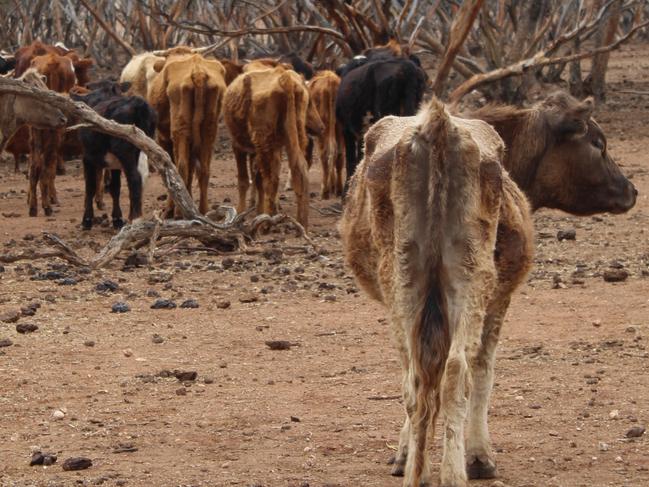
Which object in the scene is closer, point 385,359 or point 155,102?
point 385,359

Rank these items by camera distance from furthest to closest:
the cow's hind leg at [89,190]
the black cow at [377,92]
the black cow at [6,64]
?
the black cow at [6,64] → the black cow at [377,92] → the cow's hind leg at [89,190]

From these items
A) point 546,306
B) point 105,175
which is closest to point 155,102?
Result: point 105,175

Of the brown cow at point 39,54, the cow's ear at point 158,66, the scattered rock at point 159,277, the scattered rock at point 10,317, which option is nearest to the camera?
the scattered rock at point 10,317

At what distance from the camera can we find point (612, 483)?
5094mm

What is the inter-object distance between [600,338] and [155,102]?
23.3ft

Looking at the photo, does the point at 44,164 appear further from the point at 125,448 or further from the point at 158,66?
the point at 125,448

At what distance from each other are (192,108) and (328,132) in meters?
2.65

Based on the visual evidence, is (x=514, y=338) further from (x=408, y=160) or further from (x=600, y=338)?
(x=408, y=160)

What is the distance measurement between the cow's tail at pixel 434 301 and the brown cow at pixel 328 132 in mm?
10691

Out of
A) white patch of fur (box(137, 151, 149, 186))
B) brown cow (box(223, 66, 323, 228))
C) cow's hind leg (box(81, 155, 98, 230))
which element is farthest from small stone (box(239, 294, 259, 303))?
cow's hind leg (box(81, 155, 98, 230))

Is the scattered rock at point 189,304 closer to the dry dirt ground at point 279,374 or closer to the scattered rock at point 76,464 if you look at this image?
the dry dirt ground at point 279,374

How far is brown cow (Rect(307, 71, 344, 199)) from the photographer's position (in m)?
15.4

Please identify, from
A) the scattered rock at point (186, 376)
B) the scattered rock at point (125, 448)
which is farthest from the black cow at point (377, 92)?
the scattered rock at point (125, 448)

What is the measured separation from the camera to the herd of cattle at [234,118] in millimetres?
12547
